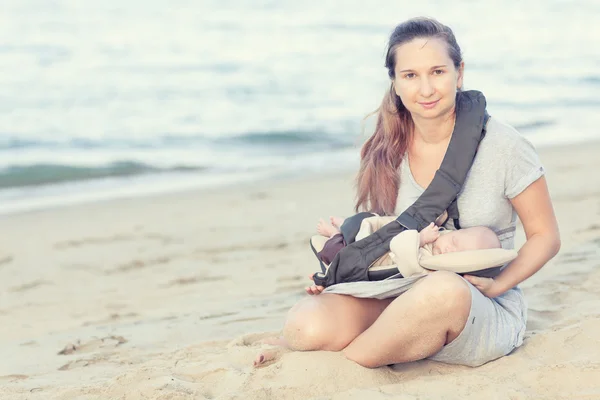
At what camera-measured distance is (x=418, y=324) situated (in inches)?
123

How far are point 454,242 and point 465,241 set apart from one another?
43mm

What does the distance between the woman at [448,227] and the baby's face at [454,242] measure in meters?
0.13

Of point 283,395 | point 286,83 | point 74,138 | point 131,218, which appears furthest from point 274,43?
point 283,395

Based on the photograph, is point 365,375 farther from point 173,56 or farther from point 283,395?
point 173,56

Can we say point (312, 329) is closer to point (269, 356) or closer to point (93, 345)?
point (269, 356)

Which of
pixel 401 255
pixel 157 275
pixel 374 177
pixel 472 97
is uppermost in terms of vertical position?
pixel 472 97

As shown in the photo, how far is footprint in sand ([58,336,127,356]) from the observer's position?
416cm

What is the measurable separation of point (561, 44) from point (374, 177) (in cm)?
1696

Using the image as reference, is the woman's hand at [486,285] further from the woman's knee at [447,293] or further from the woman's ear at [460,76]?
the woman's ear at [460,76]

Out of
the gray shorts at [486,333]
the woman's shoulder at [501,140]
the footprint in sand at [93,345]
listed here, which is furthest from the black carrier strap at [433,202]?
the footprint in sand at [93,345]

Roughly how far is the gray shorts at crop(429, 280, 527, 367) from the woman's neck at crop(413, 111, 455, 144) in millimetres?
739

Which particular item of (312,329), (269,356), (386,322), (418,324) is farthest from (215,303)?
A: (418,324)

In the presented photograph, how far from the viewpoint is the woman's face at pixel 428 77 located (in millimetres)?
3363

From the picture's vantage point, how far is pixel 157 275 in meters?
5.61
